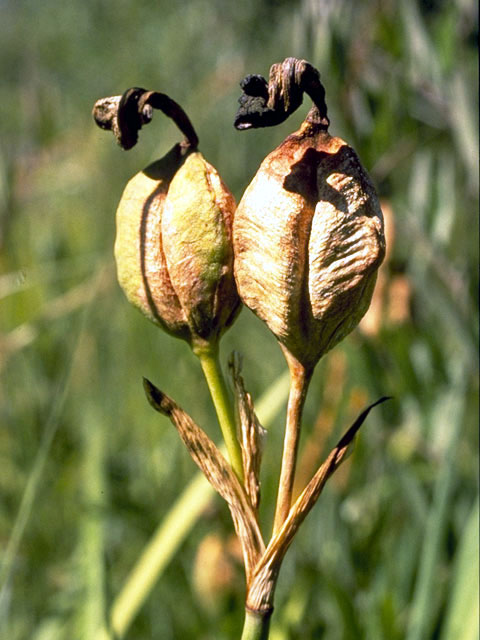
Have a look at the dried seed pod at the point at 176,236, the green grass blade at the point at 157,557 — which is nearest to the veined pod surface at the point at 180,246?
the dried seed pod at the point at 176,236

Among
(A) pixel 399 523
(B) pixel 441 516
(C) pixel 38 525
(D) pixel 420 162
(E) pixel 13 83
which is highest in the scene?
(E) pixel 13 83

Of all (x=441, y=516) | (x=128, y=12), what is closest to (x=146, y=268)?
(x=441, y=516)

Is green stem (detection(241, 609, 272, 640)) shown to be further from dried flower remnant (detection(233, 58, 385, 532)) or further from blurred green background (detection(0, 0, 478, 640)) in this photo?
blurred green background (detection(0, 0, 478, 640))

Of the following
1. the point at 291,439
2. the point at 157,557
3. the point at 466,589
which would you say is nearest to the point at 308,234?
the point at 291,439

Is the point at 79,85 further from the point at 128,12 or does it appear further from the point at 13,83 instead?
the point at 13,83

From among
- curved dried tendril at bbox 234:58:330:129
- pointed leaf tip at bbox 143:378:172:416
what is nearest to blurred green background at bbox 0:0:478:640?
pointed leaf tip at bbox 143:378:172:416

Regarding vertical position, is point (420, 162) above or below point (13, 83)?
below
